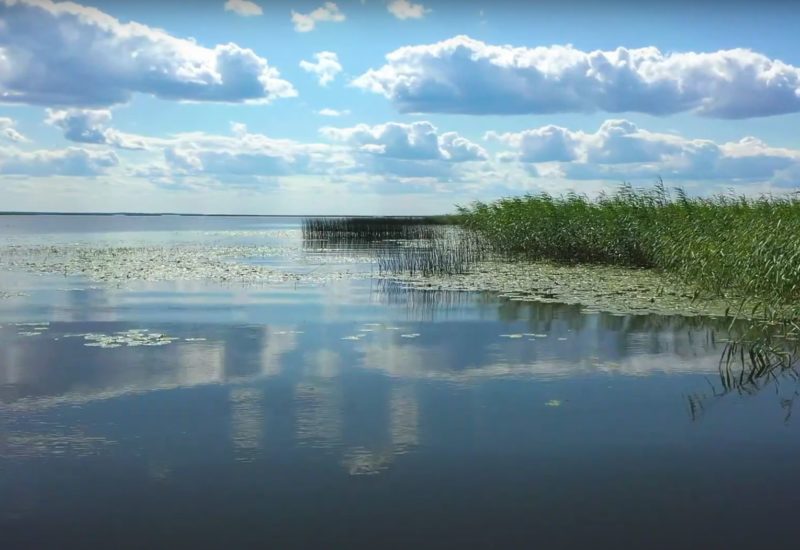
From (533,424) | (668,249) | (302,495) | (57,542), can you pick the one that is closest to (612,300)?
(668,249)

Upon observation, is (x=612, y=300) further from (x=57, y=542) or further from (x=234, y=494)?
(x=57, y=542)

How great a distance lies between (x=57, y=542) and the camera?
146 inches

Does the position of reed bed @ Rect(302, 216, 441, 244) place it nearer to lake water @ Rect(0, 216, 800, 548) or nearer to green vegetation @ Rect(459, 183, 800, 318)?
green vegetation @ Rect(459, 183, 800, 318)

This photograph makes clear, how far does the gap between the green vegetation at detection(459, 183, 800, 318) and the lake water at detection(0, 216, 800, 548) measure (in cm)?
110

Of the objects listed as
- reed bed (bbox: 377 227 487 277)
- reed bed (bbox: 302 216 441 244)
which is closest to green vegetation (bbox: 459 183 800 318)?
reed bed (bbox: 377 227 487 277)

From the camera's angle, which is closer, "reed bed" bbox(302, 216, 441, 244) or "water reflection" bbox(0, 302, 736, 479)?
"water reflection" bbox(0, 302, 736, 479)

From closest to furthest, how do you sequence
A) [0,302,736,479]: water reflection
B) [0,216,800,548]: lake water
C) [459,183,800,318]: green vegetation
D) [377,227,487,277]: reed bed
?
[0,216,800,548]: lake water < [0,302,736,479]: water reflection < [459,183,800,318]: green vegetation < [377,227,487,277]: reed bed

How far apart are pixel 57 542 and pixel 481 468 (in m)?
2.24

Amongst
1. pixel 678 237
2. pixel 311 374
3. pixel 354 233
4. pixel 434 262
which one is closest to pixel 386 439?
pixel 311 374

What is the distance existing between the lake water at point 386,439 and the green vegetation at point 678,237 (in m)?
1.10

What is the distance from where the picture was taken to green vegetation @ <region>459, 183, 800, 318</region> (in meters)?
10.1

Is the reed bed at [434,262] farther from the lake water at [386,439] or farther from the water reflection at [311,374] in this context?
the lake water at [386,439]

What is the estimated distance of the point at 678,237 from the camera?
48.6 ft

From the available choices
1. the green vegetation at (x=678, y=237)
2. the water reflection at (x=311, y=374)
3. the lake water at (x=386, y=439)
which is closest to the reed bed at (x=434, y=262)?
the green vegetation at (x=678, y=237)
